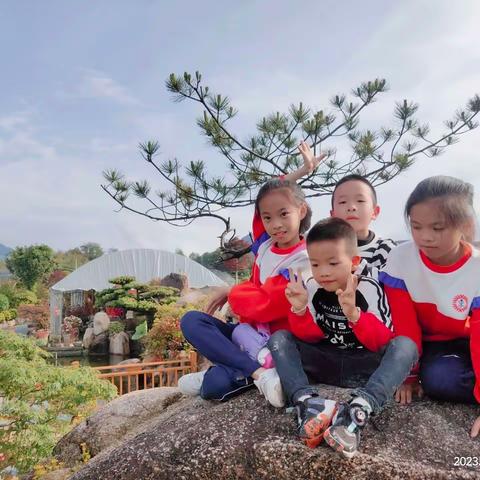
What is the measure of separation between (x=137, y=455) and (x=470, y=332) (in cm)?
143

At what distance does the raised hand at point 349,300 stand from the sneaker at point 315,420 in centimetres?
32

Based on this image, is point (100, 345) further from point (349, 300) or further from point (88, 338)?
point (349, 300)

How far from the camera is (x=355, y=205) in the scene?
256 cm

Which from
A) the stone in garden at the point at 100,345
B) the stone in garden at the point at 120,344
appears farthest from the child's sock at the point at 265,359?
the stone in garden at the point at 100,345

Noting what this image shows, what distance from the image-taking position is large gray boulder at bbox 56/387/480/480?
6.23ft

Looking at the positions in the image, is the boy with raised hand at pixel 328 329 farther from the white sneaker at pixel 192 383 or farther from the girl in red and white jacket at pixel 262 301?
the white sneaker at pixel 192 383

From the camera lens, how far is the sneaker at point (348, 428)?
186 cm

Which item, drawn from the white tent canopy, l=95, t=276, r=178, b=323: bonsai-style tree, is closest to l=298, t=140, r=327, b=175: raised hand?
l=95, t=276, r=178, b=323: bonsai-style tree

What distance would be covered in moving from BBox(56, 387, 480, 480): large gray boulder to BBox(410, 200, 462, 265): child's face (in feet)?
2.10

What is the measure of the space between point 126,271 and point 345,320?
62.6 feet

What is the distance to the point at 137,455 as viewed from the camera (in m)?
2.27

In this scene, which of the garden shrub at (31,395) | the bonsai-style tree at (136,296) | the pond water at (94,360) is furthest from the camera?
the bonsai-style tree at (136,296)

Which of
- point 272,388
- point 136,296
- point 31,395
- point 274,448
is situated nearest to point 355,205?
point 272,388

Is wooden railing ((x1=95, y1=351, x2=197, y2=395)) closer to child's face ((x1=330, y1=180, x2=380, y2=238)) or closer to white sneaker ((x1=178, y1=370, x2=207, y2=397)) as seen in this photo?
white sneaker ((x1=178, y1=370, x2=207, y2=397))
